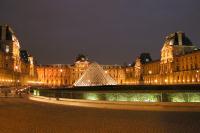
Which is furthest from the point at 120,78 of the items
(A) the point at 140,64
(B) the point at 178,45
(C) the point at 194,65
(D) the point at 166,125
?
(D) the point at 166,125

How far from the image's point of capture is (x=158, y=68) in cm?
12288

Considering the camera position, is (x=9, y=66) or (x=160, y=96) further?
(x=9, y=66)

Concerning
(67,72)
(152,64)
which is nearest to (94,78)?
(152,64)

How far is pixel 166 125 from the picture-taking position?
48.4ft

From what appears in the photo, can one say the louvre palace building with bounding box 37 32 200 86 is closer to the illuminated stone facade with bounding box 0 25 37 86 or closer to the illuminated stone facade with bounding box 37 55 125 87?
the illuminated stone facade with bounding box 37 55 125 87

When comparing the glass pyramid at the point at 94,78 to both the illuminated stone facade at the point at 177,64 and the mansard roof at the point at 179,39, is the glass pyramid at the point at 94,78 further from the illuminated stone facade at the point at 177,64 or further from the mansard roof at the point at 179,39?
the mansard roof at the point at 179,39

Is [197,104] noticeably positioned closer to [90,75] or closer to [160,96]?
[160,96]

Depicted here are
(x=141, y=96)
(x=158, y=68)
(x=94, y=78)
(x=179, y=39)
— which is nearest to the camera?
(x=141, y=96)

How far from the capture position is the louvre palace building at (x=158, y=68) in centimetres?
9662

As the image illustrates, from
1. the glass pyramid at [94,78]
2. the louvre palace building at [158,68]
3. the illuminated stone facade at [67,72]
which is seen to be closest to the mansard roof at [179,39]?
the louvre palace building at [158,68]

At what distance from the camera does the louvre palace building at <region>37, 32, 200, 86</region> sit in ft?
317

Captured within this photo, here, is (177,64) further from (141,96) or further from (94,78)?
(141,96)

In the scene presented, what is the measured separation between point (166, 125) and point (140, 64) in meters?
131

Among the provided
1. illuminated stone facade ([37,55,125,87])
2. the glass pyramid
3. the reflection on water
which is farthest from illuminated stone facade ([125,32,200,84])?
the reflection on water
